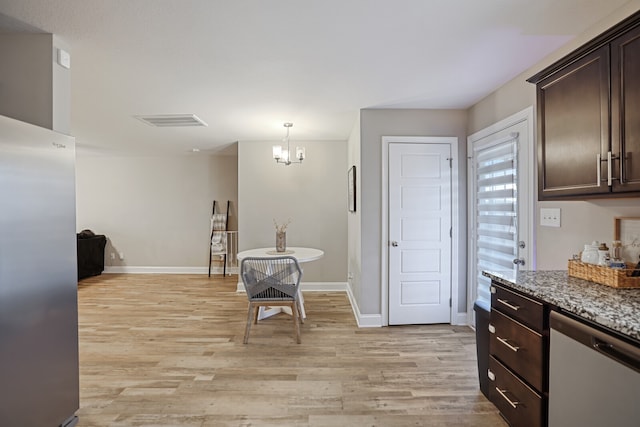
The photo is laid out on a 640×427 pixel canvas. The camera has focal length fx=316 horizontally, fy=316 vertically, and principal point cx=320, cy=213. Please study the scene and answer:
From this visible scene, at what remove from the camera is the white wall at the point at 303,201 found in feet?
16.8

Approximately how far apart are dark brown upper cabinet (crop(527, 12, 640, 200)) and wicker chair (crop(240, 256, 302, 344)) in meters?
2.18

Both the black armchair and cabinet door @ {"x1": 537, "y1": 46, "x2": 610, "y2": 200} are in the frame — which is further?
the black armchair

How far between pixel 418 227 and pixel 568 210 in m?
1.50

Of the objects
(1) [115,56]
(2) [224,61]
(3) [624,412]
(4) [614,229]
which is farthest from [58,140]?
(4) [614,229]

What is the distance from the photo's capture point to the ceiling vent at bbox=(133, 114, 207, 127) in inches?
146

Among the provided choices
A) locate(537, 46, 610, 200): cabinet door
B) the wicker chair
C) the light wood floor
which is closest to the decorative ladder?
the light wood floor

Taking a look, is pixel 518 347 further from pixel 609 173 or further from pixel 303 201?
pixel 303 201

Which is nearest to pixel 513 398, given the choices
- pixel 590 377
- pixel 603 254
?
pixel 590 377

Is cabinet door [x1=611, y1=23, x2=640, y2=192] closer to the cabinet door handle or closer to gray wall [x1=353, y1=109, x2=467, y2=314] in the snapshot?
the cabinet door handle

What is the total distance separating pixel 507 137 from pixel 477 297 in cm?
167

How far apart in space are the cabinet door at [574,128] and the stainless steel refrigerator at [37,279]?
283 centimetres

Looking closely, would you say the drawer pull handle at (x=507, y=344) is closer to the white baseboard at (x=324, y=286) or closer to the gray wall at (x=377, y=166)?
the gray wall at (x=377, y=166)

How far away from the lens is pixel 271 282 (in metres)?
3.10

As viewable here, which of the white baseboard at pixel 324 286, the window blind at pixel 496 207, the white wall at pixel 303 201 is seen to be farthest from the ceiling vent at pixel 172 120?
the window blind at pixel 496 207
